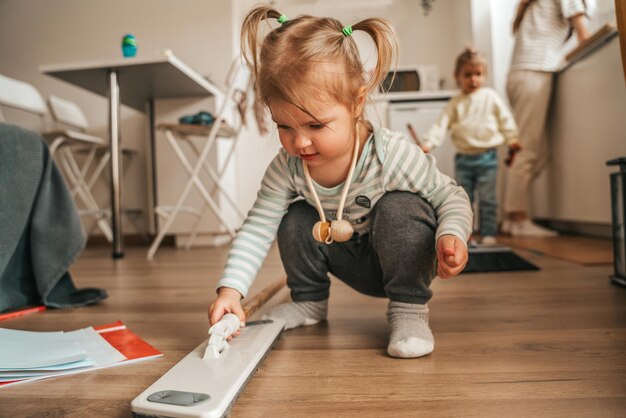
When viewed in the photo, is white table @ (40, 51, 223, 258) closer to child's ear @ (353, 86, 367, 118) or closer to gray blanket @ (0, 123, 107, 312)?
gray blanket @ (0, 123, 107, 312)

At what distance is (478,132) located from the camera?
220 centimetres

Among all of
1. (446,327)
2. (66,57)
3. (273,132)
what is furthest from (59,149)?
(446,327)

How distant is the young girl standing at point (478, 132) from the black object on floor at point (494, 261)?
1.55 ft

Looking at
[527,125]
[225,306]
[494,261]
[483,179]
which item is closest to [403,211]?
[225,306]

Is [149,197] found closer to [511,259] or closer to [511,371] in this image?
[511,259]

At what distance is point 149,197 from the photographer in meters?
2.80

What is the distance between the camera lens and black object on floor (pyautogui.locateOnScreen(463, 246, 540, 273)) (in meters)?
1.33

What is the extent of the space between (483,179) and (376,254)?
1.70 metres

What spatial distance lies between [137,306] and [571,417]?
794 mm

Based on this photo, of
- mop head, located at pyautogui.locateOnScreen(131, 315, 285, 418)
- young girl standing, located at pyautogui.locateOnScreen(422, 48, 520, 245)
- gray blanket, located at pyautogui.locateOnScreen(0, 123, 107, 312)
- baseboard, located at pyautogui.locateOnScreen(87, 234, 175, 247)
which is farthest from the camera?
baseboard, located at pyautogui.locateOnScreen(87, 234, 175, 247)


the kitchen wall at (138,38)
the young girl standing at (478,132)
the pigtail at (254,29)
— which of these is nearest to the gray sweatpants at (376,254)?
the pigtail at (254,29)

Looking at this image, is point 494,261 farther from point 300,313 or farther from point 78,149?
point 78,149

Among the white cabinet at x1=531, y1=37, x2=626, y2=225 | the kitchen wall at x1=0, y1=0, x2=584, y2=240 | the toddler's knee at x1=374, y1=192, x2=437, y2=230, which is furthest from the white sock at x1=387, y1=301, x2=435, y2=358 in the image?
the kitchen wall at x1=0, y1=0, x2=584, y2=240

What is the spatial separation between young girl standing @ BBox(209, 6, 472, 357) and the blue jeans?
1.66 meters
